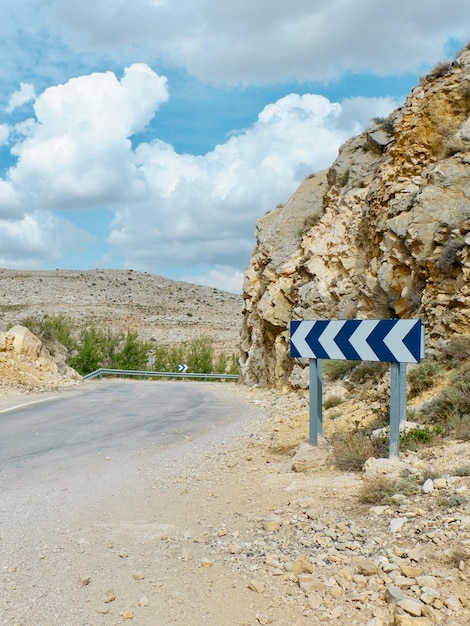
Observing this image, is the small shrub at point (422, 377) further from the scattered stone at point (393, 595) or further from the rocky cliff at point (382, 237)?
the scattered stone at point (393, 595)

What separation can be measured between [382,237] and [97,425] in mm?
9490

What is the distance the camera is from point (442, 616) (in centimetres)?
370

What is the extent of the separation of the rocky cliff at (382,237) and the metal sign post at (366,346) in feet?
14.8

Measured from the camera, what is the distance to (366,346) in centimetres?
789

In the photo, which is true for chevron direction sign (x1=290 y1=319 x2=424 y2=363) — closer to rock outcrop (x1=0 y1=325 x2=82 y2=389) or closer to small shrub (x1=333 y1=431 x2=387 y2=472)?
small shrub (x1=333 y1=431 x2=387 y2=472)

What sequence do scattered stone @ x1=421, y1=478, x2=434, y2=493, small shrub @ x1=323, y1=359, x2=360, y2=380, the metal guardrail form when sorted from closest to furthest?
scattered stone @ x1=421, y1=478, x2=434, y2=493, small shrub @ x1=323, y1=359, x2=360, y2=380, the metal guardrail

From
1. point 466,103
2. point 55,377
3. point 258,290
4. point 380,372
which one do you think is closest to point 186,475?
point 380,372

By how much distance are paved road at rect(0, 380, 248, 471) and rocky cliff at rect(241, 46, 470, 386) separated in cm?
519

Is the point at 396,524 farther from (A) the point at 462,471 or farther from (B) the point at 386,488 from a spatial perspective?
(A) the point at 462,471

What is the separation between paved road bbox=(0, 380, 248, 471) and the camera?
10.3 meters

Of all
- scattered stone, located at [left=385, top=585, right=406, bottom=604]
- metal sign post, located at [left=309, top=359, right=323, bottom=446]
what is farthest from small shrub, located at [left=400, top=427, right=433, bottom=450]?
scattered stone, located at [left=385, top=585, right=406, bottom=604]

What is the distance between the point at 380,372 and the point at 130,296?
99.7 metres

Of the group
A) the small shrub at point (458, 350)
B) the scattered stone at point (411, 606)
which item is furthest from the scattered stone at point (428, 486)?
the small shrub at point (458, 350)

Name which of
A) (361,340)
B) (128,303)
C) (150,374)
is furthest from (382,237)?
(128,303)
